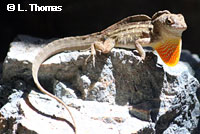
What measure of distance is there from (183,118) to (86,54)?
3.56 ft

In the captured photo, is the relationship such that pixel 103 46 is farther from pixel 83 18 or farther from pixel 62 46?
pixel 83 18

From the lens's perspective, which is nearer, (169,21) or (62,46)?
(169,21)

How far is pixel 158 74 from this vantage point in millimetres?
3098

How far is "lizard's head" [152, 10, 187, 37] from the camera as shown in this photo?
9.23ft

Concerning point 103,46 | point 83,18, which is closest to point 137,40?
point 103,46

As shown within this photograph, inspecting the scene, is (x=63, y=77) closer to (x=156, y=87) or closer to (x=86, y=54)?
(x=86, y=54)

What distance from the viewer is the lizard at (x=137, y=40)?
2.92m

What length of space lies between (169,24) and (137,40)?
15.4 inches

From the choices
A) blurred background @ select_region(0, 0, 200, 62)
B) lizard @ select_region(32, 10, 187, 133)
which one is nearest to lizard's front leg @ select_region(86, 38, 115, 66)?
lizard @ select_region(32, 10, 187, 133)

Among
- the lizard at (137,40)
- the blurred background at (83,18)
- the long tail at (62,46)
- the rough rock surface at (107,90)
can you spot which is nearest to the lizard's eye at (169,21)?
the lizard at (137,40)

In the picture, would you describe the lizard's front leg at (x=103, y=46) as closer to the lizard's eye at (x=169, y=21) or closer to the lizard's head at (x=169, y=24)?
the lizard's head at (x=169, y=24)

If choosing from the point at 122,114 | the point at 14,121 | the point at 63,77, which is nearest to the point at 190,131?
the point at 122,114

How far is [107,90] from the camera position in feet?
10.4

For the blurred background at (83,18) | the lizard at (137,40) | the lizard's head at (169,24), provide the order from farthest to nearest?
the blurred background at (83,18) → the lizard at (137,40) → the lizard's head at (169,24)
